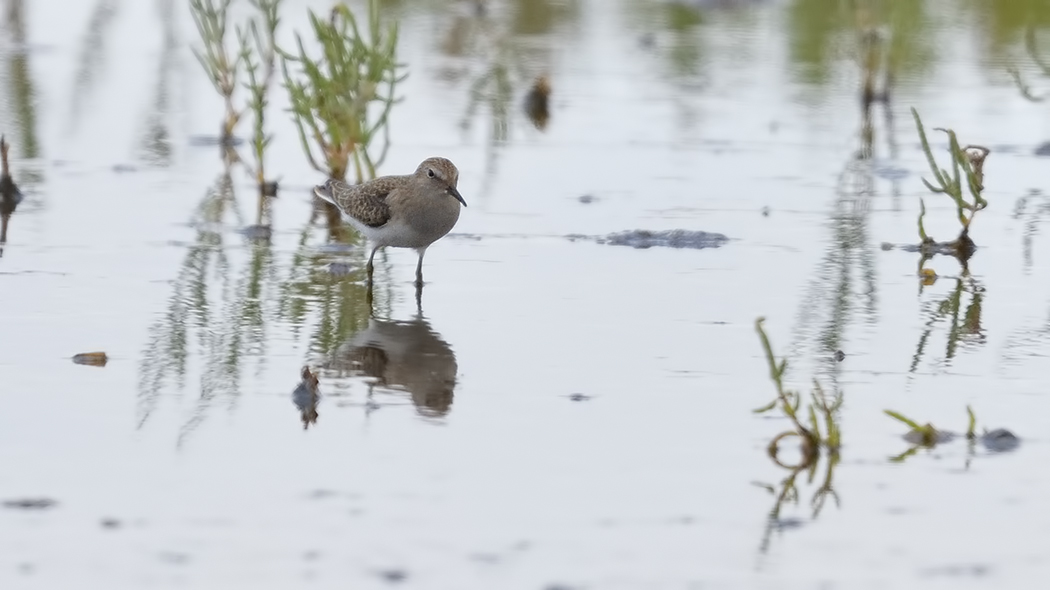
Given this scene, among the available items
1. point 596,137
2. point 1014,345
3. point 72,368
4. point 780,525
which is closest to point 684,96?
point 596,137

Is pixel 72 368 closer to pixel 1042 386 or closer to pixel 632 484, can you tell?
pixel 632 484

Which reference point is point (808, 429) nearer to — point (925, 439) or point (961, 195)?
point (925, 439)

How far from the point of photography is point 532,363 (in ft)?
24.7

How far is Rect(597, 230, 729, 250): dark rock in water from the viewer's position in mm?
10273

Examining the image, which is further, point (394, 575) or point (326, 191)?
point (326, 191)

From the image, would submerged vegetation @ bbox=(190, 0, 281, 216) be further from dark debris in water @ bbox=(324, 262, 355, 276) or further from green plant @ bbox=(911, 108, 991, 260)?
green plant @ bbox=(911, 108, 991, 260)

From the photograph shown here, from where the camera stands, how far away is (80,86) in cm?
1579

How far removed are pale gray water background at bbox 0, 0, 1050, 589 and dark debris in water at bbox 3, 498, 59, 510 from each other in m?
0.05

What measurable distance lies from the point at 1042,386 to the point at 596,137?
285 inches

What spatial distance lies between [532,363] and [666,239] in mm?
2985

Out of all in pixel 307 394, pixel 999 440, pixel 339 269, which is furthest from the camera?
pixel 339 269

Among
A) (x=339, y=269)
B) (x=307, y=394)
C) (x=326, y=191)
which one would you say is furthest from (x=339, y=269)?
(x=307, y=394)

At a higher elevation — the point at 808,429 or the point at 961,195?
the point at 961,195

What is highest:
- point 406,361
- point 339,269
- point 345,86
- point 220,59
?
point 220,59
